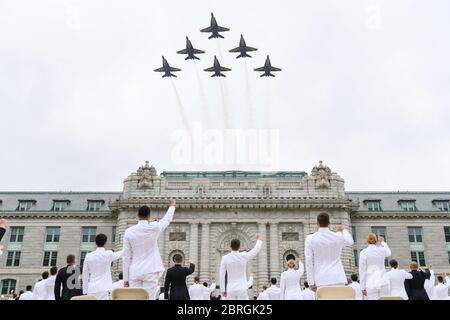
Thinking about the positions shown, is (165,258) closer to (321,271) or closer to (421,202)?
(421,202)

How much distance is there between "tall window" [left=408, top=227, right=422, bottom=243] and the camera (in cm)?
5712

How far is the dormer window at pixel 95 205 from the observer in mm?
60700

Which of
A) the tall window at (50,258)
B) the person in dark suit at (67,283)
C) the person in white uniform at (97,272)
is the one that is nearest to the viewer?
the person in white uniform at (97,272)

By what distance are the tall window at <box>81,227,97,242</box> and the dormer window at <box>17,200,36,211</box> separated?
8338 millimetres

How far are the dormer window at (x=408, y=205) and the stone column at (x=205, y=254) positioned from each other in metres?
26.6

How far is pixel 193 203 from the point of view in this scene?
181ft

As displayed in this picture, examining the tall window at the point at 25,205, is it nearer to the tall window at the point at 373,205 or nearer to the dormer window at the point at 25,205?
the dormer window at the point at 25,205

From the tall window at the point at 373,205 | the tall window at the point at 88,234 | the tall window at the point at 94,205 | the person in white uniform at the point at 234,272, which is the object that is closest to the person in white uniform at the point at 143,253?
the person in white uniform at the point at 234,272

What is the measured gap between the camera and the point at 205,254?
5353 centimetres

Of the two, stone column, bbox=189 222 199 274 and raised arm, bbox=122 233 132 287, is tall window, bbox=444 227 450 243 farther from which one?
raised arm, bbox=122 233 132 287

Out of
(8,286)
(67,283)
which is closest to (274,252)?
(8,286)
